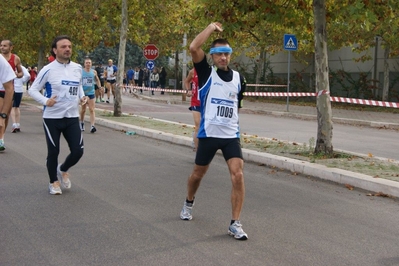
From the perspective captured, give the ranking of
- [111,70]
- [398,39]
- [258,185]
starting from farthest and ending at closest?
[111,70] < [398,39] < [258,185]

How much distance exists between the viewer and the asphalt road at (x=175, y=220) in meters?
5.73

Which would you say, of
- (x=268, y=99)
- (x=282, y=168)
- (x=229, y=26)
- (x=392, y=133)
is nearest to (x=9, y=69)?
(x=282, y=168)

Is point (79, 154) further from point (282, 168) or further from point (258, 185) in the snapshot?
point (282, 168)

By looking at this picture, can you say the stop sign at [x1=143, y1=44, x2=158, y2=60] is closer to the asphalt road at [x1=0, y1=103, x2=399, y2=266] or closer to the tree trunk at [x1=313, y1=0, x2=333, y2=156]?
the tree trunk at [x1=313, y1=0, x2=333, y2=156]

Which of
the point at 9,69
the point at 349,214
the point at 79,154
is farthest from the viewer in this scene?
the point at 79,154

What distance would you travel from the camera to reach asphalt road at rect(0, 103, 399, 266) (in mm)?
5727

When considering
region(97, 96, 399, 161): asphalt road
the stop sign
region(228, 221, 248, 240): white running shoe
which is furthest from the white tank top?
the stop sign

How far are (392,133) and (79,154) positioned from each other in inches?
497

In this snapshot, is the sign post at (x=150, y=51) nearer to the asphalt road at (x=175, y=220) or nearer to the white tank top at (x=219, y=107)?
the asphalt road at (x=175, y=220)

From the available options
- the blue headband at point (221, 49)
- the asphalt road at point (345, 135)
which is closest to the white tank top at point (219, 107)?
the blue headband at point (221, 49)

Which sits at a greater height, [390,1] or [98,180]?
[390,1]

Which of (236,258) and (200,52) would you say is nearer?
(236,258)

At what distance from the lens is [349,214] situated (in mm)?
7652

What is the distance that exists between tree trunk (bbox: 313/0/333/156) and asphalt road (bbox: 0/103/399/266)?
1.35m
